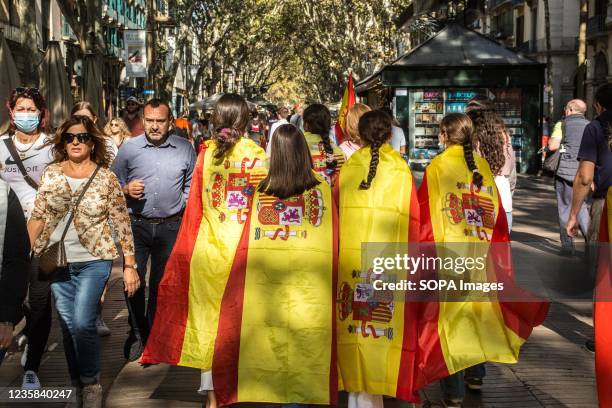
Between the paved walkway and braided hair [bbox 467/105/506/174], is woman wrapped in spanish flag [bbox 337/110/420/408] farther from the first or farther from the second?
braided hair [bbox 467/105/506/174]

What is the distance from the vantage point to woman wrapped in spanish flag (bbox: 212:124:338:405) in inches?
174

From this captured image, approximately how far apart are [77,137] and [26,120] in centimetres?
107

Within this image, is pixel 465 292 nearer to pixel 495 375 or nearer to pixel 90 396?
pixel 495 375

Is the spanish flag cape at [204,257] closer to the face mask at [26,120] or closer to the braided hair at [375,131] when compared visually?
the braided hair at [375,131]

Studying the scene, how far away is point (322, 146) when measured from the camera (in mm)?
7246

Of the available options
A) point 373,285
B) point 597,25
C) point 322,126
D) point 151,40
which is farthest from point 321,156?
point 597,25

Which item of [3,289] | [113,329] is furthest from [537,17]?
[3,289]

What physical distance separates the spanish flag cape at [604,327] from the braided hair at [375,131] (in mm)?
1274

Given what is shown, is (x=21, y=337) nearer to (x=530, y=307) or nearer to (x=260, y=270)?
(x=260, y=270)

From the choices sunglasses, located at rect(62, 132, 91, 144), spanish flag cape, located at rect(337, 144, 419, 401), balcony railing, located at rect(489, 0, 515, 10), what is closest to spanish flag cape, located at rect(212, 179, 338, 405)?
spanish flag cape, located at rect(337, 144, 419, 401)

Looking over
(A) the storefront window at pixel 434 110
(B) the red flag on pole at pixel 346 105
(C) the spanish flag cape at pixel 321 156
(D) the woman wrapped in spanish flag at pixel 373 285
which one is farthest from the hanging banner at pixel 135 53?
(D) the woman wrapped in spanish flag at pixel 373 285

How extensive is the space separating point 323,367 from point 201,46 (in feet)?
121

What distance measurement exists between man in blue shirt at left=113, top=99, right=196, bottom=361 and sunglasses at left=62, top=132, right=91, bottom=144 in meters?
1.12

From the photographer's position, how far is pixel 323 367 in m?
4.44
